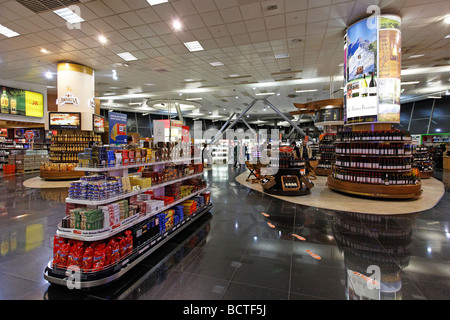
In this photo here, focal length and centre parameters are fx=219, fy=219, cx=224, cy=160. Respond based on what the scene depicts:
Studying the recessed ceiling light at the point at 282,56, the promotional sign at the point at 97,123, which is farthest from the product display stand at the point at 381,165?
the promotional sign at the point at 97,123

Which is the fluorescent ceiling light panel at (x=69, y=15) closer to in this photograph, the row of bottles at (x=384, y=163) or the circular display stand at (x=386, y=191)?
the row of bottles at (x=384, y=163)

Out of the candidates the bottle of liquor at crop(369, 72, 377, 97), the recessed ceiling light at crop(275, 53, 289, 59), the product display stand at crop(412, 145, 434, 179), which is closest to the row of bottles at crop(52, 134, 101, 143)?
the recessed ceiling light at crop(275, 53, 289, 59)

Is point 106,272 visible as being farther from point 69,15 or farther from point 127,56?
point 127,56

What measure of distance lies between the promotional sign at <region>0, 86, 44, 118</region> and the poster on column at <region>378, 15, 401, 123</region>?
14.9 meters

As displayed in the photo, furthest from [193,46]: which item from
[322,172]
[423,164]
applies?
[423,164]

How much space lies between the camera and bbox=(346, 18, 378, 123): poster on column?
559 centimetres

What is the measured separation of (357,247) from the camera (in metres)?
3.12

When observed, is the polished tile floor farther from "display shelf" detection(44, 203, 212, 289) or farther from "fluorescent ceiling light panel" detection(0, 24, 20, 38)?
"fluorescent ceiling light panel" detection(0, 24, 20, 38)

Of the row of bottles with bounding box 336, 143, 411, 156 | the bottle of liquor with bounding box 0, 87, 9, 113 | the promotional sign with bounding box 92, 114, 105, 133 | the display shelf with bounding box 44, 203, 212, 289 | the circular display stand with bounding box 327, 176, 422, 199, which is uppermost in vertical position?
the bottle of liquor with bounding box 0, 87, 9, 113

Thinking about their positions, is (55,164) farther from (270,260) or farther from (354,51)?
(354,51)

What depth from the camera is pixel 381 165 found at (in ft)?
19.2

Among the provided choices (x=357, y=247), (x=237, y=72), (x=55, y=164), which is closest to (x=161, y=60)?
(x=237, y=72)

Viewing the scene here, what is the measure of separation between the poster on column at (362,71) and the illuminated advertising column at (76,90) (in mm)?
9534

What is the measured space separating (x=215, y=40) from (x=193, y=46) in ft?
2.90
